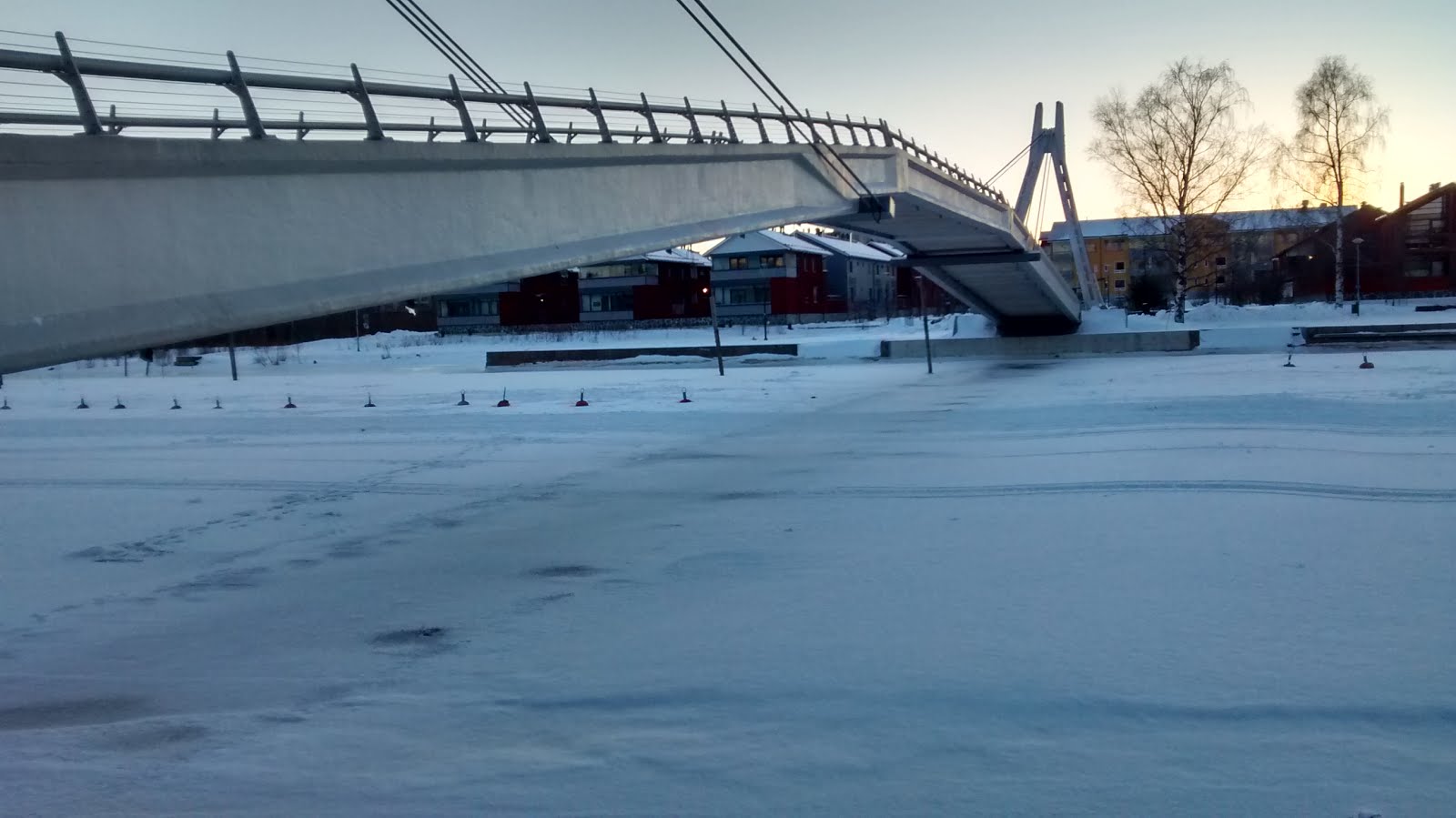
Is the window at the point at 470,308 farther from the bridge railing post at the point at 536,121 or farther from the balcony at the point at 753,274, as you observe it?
the bridge railing post at the point at 536,121

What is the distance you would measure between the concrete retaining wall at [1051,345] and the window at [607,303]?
42901 mm

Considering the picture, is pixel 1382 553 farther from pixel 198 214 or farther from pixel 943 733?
pixel 198 214

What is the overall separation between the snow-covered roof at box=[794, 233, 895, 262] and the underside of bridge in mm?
74001

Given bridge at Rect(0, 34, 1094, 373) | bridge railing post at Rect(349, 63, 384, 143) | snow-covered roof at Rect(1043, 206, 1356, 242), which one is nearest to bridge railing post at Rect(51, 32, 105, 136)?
bridge at Rect(0, 34, 1094, 373)

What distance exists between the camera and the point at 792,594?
8.45 metres

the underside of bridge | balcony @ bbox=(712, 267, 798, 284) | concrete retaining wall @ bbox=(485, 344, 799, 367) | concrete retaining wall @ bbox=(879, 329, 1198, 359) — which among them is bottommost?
concrete retaining wall @ bbox=(879, 329, 1198, 359)

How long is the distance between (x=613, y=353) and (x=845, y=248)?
173 feet

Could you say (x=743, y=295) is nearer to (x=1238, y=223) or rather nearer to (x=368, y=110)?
(x=1238, y=223)

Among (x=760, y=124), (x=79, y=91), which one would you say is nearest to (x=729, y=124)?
(x=760, y=124)

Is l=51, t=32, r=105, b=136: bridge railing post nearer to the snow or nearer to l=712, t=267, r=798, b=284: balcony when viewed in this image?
the snow

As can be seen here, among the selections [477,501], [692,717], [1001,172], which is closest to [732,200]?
[477,501]

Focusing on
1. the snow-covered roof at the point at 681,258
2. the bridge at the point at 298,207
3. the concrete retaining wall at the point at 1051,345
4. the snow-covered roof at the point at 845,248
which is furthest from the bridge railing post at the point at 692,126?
the snow-covered roof at the point at 845,248

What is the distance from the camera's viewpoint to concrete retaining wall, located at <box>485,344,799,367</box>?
45.9 m

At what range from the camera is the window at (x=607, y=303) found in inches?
3339
